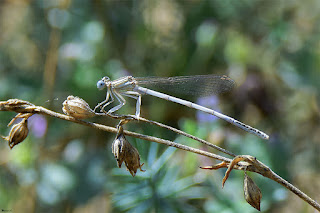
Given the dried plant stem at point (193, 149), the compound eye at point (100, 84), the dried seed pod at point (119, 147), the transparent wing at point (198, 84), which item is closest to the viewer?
the dried plant stem at point (193, 149)

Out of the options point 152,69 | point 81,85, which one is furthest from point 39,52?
point 152,69

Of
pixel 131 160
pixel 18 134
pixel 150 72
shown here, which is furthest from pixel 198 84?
pixel 18 134

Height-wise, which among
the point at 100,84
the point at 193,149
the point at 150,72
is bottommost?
the point at 193,149

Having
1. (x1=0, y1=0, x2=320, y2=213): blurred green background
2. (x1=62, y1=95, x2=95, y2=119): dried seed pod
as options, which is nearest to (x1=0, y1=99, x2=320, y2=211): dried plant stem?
(x1=62, y1=95, x2=95, y2=119): dried seed pod

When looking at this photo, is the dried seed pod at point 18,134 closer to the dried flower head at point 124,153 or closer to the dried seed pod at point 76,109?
the dried seed pod at point 76,109

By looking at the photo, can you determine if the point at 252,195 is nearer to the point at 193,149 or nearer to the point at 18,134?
the point at 193,149

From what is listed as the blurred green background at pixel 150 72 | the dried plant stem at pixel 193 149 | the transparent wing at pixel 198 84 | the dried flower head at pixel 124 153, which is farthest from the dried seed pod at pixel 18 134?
the transparent wing at pixel 198 84
